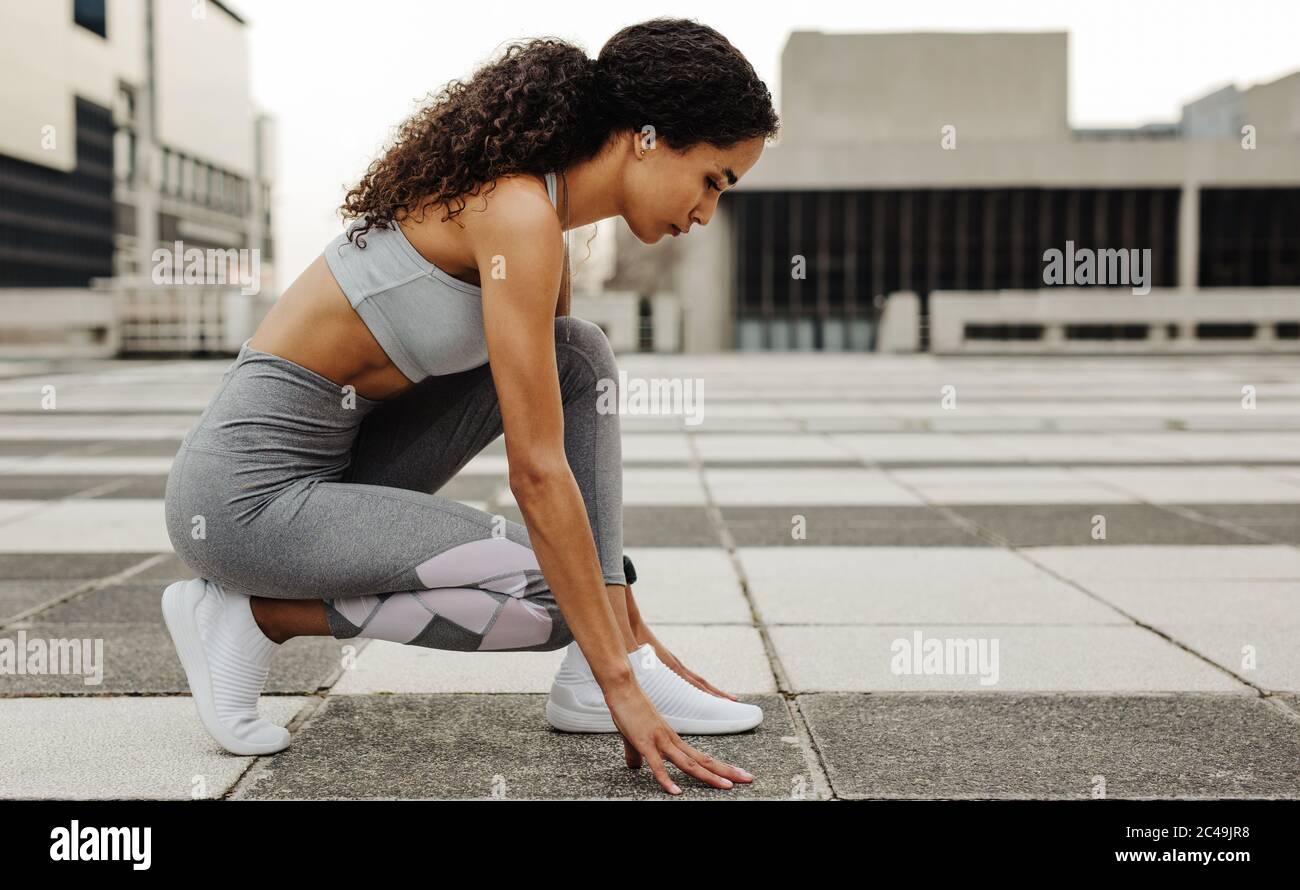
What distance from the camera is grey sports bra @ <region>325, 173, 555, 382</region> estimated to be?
2150 mm

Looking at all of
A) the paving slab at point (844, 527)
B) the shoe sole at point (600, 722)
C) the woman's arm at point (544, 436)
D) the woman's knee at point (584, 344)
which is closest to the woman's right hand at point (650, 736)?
the woman's arm at point (544, 436)

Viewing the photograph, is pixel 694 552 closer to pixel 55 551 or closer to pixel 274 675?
pixel 274 675

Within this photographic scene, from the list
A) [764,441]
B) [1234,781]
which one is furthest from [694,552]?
[764,441]

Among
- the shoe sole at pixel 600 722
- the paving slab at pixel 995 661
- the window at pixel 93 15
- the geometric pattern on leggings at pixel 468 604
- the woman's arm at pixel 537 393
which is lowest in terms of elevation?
the paving slab at pixel 995 661

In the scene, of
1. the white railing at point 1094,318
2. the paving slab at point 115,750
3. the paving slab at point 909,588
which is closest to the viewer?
the paving slab at point 115,750

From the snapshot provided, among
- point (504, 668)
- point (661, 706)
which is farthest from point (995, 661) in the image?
point (504, 668)

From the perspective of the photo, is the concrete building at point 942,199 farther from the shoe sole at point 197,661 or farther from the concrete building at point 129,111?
the shoe sole at point 197,661

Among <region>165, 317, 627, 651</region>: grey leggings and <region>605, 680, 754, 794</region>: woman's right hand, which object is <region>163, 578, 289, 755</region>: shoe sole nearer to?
<region>165, 317, 627, 651</region>: grey leggings

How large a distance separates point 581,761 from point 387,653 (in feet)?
3.58

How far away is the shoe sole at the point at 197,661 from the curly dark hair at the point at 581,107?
88 cm

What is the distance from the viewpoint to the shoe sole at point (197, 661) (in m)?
2.34

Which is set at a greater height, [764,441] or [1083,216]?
[1083,216]

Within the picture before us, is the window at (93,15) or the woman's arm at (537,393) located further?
the window at (93,15)
